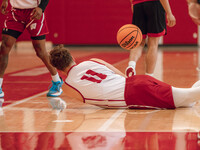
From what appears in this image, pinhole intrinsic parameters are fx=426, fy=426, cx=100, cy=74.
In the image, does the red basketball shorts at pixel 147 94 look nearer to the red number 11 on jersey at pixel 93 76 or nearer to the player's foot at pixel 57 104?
the red number 11 on jersey at pixel 93 76

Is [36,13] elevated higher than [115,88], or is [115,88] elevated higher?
[36,13]

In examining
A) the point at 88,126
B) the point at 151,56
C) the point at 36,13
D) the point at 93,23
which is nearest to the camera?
the point at 88,126

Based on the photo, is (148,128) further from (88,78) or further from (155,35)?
(155,35)

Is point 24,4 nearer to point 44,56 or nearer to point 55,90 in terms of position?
point 44,56

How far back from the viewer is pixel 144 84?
3986mm

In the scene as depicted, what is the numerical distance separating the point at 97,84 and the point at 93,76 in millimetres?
99

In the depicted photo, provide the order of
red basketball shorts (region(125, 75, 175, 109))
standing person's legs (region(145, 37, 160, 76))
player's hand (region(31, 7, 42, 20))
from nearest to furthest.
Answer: red basketball shorts (region(125, 75, 175, 109)) < player's hand (region(31, 7, 42, 20)) < standing person's legs (region(145, 37, 160, 76))

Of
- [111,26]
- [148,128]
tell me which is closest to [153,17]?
[148,128]

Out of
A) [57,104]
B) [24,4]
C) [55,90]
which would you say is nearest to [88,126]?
[57,104]

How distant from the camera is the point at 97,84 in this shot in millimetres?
4066

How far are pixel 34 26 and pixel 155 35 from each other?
165 centimetres

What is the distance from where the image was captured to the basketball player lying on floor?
13.0 feet

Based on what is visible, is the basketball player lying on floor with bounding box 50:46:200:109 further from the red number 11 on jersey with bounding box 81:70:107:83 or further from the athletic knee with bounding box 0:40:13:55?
the athletic knee with bounding box 0:40:13:55

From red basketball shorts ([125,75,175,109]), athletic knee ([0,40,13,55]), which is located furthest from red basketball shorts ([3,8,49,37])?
red basketball shorts ([125,75,175,109])
